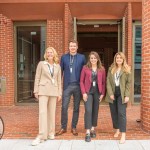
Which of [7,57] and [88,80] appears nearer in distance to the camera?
[88,80]

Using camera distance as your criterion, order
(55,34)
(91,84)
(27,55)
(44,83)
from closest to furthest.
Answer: (44,83) → (91,84) → (55,34) → (27,55)

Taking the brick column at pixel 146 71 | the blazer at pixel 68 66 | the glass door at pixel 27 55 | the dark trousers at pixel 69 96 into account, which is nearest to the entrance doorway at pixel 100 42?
the glass door at pixel 27 55

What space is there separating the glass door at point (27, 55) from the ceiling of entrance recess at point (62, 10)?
0.64 metres

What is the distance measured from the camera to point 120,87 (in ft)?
19.6

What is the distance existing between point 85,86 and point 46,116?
0.94 metres

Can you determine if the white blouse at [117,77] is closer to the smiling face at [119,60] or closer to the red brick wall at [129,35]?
the smiling face at [119,60]

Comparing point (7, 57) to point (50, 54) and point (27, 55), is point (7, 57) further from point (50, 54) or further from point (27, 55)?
point (50, 54)

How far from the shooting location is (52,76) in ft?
19.7

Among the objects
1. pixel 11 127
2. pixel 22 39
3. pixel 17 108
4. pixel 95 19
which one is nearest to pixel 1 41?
pixel 22 39

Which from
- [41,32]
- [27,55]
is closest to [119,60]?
[41,32]

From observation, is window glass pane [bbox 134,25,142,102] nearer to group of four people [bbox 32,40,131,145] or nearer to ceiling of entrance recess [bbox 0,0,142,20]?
ceiling of entrance recess [bbox 0,0,142,20]

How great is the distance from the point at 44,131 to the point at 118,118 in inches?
56.0

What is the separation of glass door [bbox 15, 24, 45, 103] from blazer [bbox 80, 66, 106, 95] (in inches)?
195

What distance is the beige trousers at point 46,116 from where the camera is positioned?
5.95 meters
